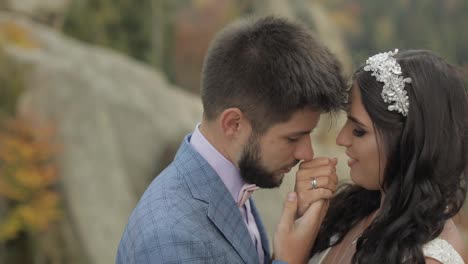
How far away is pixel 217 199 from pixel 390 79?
0.89 meters

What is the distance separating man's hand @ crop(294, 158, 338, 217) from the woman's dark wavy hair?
24 centimetres

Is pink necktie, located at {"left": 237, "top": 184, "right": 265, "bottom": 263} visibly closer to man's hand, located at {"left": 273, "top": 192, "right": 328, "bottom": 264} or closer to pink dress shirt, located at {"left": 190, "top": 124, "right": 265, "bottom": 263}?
pink dress shirt, located at {"left": 190, "top": 124, "right": 265, "bottom": 263}

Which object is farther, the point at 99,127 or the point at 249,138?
the point at 99,127

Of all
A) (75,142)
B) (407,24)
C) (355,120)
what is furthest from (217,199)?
(407,24)

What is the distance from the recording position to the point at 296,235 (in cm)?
288

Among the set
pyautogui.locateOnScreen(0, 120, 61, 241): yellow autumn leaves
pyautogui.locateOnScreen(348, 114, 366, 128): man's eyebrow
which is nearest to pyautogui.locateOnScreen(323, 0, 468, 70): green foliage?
pyautogui.locateOnScreen(0, 120, 61, 241): yellow autumn leaves

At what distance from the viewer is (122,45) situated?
12406mm

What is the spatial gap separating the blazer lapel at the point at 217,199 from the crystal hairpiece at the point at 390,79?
77 centimetres

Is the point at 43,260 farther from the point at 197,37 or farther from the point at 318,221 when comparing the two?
the point at 197,37

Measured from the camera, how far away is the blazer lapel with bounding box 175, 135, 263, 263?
275cm

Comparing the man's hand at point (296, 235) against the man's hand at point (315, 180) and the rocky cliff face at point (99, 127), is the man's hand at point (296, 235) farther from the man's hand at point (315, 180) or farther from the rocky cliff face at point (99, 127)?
the rocky cliff face at point (99, 127)

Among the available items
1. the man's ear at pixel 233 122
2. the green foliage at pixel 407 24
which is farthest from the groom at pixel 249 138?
the green foliage at pixel 407 24

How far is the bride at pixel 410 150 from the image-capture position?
281 cm

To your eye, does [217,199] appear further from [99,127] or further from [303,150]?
[99,127]
